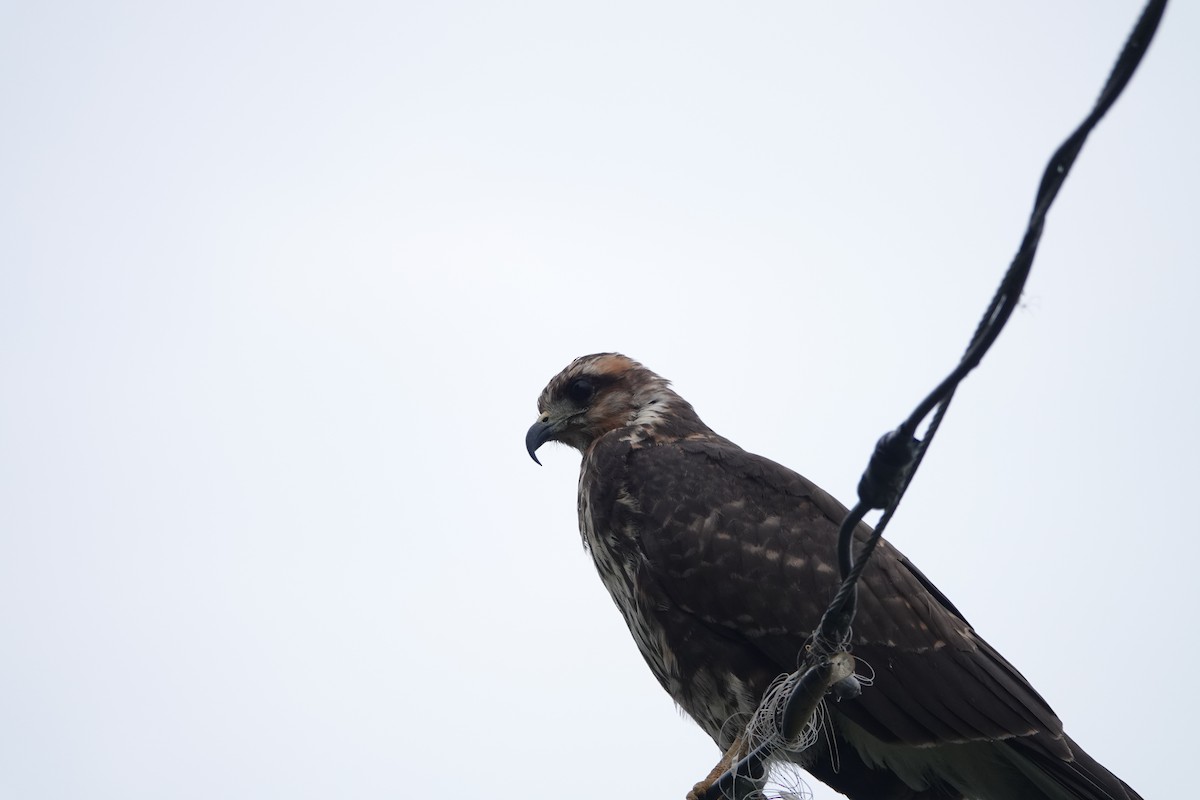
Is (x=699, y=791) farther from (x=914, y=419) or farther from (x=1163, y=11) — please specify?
(x=1163, y=11)

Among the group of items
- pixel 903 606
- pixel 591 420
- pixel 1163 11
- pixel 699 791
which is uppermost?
pixel 591 420

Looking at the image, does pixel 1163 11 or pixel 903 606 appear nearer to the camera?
pixel 1163 11

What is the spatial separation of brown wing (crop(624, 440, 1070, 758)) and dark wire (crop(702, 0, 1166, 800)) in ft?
4.15

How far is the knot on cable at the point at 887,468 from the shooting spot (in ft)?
9.27

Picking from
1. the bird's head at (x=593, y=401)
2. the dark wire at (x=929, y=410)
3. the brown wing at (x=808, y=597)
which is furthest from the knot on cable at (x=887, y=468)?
the bird's head at (x=593, y=401)

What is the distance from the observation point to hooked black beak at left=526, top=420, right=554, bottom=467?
7113mm

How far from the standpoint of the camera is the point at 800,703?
3635 mm

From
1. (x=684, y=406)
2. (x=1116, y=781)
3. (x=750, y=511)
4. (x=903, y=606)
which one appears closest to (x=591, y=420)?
(x=684, y=406)

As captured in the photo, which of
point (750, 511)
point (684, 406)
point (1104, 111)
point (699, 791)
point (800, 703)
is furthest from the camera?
point (684, 406)

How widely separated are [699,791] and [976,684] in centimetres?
145

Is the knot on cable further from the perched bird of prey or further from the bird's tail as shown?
the bird's tail

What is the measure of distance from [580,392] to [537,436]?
37 cm

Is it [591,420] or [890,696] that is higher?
[591,420]

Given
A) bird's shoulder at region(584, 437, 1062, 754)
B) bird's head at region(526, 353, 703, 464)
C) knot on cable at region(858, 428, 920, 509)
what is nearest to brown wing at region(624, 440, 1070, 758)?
bird's shoulder at region(584, 437, 1062, 754)
